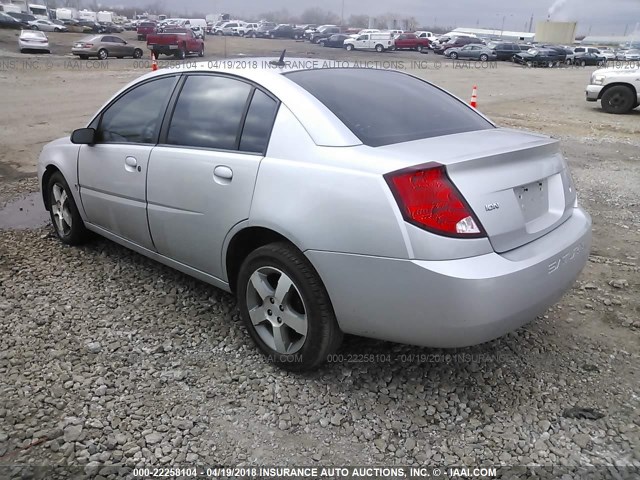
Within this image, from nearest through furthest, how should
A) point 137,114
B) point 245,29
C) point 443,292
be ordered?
1. point 443,292
2. point 137,114
3. point 245,29

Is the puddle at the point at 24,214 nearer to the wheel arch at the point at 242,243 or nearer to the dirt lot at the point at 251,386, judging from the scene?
the dirt lot at the point at 251,386

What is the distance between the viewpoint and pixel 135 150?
3.64 metres

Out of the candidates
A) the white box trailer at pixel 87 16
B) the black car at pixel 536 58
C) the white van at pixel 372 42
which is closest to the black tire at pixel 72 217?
the black car at pixel 536 58

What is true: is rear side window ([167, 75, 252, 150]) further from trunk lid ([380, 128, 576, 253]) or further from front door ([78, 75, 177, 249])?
trunk lid ([380, 128, 576, 253])

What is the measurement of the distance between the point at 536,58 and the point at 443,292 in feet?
149

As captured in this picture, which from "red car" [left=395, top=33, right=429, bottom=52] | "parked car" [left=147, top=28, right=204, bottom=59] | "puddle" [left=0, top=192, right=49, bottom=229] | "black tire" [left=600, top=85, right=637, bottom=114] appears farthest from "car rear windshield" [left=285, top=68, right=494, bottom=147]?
"red car" [left=395, top=33, right=429, bottom=52]

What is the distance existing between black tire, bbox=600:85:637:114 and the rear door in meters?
13.6

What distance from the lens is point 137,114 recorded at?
381 centimetres

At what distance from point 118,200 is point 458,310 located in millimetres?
2580

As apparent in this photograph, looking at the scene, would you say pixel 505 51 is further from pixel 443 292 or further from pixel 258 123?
pixel 443 292

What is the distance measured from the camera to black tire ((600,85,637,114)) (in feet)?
45.0

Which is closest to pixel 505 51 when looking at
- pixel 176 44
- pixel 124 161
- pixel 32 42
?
pixel 176 44

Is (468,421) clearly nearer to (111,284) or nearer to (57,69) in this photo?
(111,284)

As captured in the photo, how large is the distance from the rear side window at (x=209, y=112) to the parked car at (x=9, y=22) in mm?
51034
